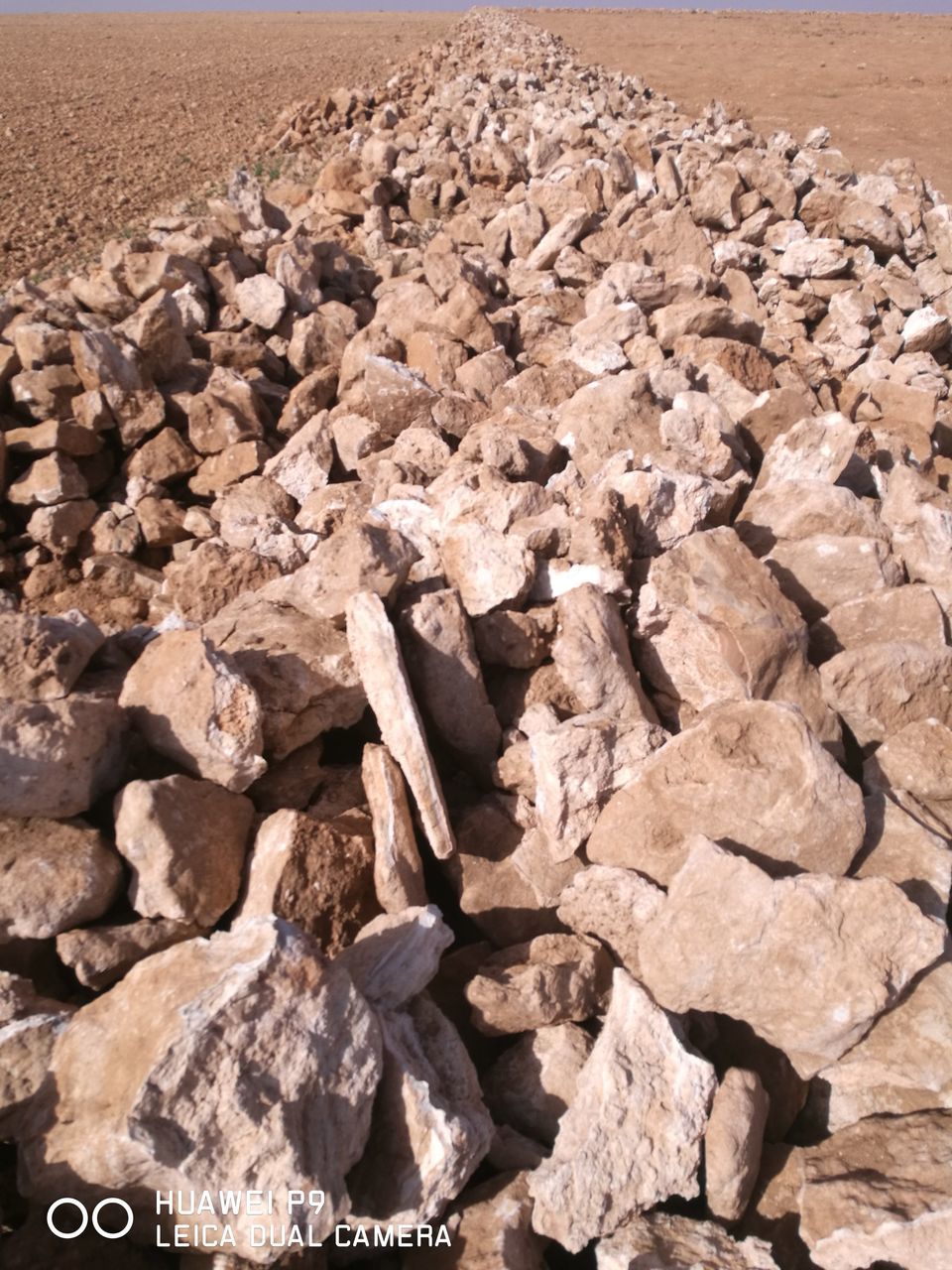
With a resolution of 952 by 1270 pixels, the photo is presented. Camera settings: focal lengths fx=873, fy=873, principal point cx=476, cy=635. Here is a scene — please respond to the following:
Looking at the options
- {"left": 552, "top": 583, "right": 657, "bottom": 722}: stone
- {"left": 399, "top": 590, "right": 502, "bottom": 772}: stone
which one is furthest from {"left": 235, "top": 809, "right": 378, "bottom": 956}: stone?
{"left": 552, "top": 583, "right": 657, "bottom": 722}: stone

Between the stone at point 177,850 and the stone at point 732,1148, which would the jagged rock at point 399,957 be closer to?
the stone at point 177,850

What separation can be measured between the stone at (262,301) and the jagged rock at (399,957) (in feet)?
15.3

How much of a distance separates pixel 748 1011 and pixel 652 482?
Result: 1888 mm

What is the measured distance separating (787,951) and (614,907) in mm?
464

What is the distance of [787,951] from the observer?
2090 millimetres

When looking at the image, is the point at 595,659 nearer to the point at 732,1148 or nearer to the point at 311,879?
the point at 311,879

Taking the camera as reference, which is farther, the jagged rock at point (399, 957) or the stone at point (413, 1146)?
the jagged rock at point (399, 957)

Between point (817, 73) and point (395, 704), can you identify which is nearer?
point (395, 704)

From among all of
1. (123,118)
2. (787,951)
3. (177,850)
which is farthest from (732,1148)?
(123,118)

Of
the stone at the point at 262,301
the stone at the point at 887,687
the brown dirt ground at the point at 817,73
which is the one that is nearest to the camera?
the stone at the point at 887,687

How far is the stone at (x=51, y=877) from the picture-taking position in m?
2.10

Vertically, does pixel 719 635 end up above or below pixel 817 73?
below

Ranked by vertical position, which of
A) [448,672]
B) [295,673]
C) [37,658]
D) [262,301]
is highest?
[262,301]

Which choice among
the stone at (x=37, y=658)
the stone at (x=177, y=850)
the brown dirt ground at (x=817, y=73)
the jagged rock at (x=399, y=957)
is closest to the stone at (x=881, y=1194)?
the jagged rock at (x=399, y=957)
